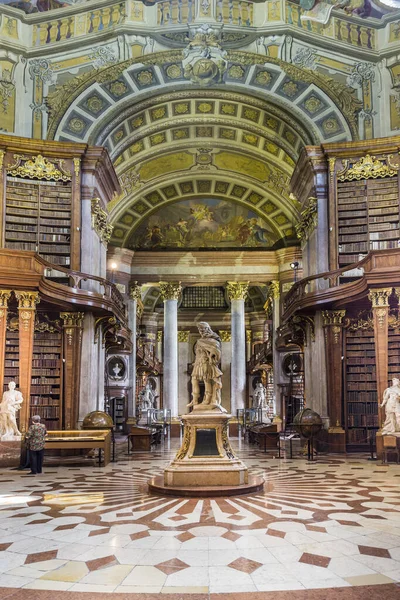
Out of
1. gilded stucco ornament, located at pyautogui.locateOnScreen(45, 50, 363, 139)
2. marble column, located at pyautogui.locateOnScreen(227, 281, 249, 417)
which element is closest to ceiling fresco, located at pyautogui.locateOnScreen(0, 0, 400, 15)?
gilded stucco ornament, located at pyautogui.locateOnScreen(45, 50, 363, 139)

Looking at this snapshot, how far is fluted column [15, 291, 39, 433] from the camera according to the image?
1254 centimetres

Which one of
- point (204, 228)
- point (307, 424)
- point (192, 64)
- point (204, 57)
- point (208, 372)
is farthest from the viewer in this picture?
point (204, 228)

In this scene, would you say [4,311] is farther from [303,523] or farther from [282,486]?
[303,523]

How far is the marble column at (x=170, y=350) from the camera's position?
926 inches

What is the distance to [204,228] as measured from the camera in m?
25.4

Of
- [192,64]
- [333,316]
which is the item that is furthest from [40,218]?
[333,316]

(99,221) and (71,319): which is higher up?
(99,221)

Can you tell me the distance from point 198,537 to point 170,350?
60.4 feet

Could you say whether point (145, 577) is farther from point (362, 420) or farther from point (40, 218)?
point (40, 218)

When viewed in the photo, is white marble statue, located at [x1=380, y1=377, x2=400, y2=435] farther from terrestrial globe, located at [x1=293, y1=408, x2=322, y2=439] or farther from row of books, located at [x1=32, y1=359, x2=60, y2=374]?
row of books, located at [x1=32, y1=359, x2=60, y2=374]

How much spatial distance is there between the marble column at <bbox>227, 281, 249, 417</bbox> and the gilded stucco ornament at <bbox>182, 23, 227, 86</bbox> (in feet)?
30.2

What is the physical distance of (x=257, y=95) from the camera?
17906 mm

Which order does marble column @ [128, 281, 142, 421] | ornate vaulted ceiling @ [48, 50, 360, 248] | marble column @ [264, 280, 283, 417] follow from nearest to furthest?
ornate vaulted ceiling @ [48, 50, 360, 248] → marble column @ [264, 280, 283, 417] → marble column @ [128, 281, 142, 421]

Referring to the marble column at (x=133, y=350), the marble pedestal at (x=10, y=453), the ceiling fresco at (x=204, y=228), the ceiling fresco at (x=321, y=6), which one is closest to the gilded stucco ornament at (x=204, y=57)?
the ceiling fresco at (x=321, y=6)
